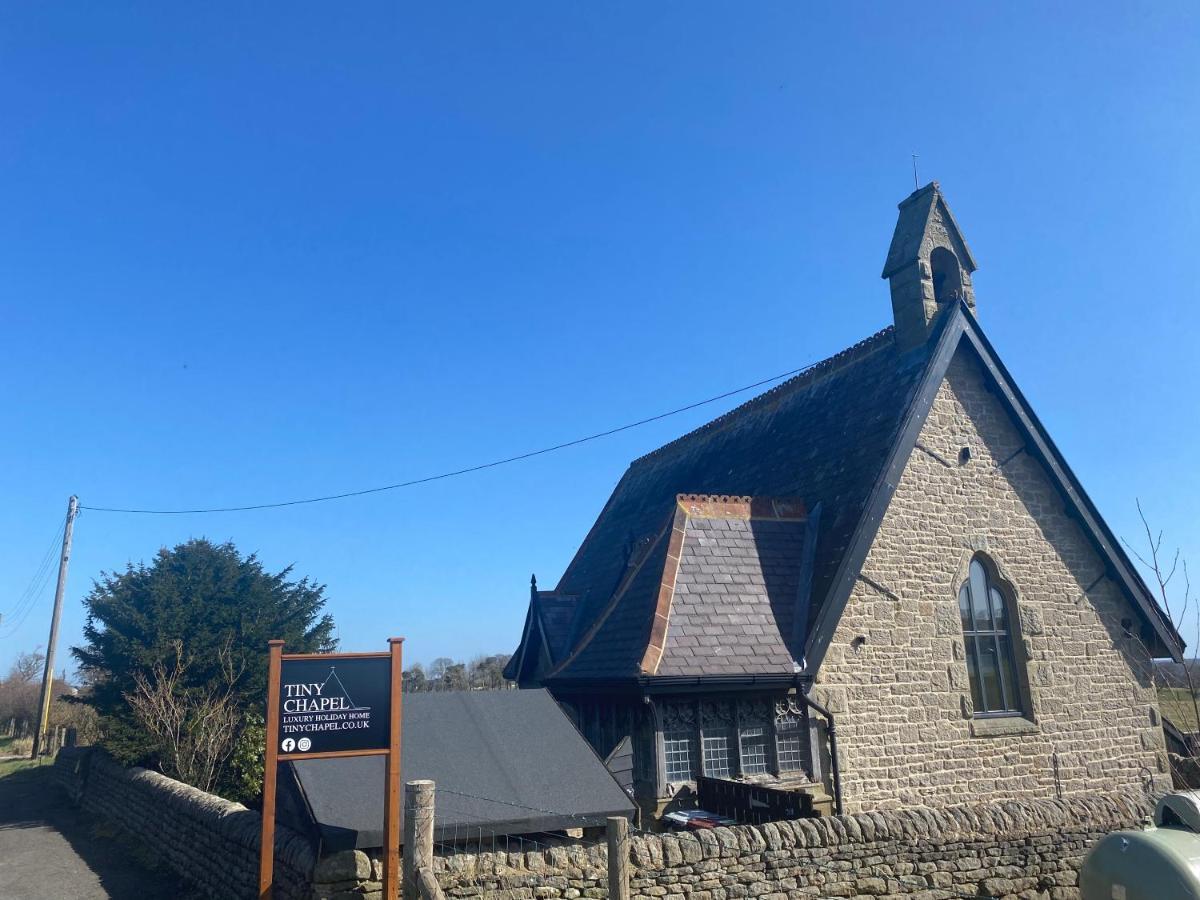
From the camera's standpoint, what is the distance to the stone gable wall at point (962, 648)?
14.0 m

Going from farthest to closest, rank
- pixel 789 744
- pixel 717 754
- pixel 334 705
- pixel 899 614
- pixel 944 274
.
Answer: pixel 944 274, pixel 899 614, pixel 789 744, pixel 717 754, pixel 334 705

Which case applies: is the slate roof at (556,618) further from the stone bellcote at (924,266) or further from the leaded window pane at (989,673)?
the stone bellcote at (924,266)

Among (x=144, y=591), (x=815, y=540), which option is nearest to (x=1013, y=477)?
(x=815, y=540)

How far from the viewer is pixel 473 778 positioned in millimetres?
9102

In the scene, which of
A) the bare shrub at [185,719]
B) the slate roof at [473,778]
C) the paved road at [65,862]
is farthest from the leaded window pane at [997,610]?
the bare shrub at [185,719]

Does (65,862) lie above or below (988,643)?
below

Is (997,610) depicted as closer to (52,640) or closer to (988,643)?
(988,643)

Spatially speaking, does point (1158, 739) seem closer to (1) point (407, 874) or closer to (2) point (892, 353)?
(2) point (892, 353)

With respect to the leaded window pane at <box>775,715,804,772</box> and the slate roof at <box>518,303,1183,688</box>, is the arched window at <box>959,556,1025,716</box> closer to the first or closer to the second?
the slate roof at <box>518,303,1183,688</box>

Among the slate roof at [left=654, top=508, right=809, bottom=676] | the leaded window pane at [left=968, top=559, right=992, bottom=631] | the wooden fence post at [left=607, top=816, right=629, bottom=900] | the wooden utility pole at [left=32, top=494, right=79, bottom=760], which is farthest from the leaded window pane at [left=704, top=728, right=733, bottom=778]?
the wooden utility pole at [left=32, top=494, right=79, bottom=760]

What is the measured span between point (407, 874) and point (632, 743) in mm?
6335

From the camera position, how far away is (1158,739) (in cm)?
1633

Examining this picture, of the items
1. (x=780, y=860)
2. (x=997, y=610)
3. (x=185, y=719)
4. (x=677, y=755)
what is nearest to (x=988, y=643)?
(x=997, y=610)

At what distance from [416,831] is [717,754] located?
22.4 ft
